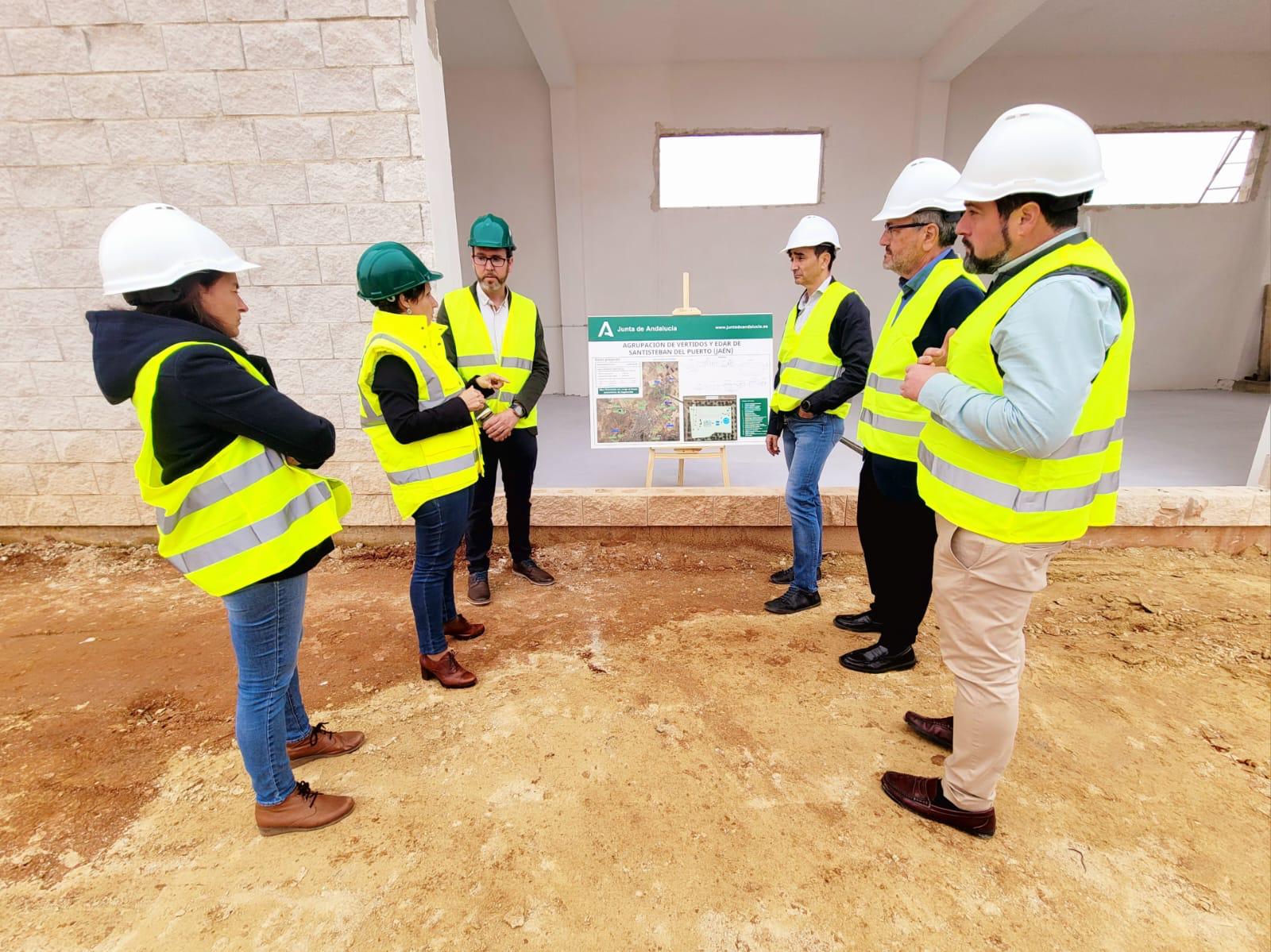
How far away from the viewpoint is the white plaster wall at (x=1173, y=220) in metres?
8.04

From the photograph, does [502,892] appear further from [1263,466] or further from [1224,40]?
[1224,40]

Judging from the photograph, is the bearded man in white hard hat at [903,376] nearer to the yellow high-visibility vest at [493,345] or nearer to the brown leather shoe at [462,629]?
the yellow high-visibility vest at [493,345]

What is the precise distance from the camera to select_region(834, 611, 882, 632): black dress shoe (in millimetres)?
3236

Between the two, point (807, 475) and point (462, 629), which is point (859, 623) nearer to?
point (807, 475)

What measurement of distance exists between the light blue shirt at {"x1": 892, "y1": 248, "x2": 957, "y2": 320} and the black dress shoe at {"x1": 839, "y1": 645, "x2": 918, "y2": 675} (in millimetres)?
1575

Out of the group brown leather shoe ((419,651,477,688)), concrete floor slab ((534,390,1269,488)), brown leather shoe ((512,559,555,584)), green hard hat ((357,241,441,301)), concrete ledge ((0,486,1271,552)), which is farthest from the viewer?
concrete floor slab ((534,390,1269,488))

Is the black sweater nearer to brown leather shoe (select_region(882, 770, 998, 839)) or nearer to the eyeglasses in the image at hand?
the eyeglasses

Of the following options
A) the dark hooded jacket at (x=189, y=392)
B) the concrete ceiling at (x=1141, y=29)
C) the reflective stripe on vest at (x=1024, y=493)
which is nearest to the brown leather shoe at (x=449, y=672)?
the dark hooded jacket at (x=189, y=392)

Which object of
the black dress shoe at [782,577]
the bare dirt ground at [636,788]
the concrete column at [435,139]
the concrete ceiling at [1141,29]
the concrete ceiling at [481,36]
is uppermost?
the concrete ceiling at [1141,29]

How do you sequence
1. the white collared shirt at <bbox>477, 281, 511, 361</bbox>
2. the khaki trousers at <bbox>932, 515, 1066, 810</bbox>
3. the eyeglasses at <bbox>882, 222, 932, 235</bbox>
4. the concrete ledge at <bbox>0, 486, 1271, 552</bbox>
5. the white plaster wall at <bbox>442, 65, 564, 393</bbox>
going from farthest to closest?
the white plaster wall at <bbox>442, 65, 564, 393</bbox>
the concrete ledge at <bbox>0, 486, 1271, 552</bbox>
the white collared shirt at <bbox>477, 281, 511, 361</bbox>
the eyeglasses at <bbox>882, 222, 932, 235</bbox>
the khaki trousers at <bbox>932, 515, 1066, 810</bbox>

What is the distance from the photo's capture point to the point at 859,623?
329 cm

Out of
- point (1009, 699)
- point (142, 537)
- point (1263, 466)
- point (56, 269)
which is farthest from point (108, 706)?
Answer: point (1263, 466)

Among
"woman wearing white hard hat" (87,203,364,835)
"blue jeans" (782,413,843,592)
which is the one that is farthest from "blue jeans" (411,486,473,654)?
"blue jeans" (782,413,843,592)

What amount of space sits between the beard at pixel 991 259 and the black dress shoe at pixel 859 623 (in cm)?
194
